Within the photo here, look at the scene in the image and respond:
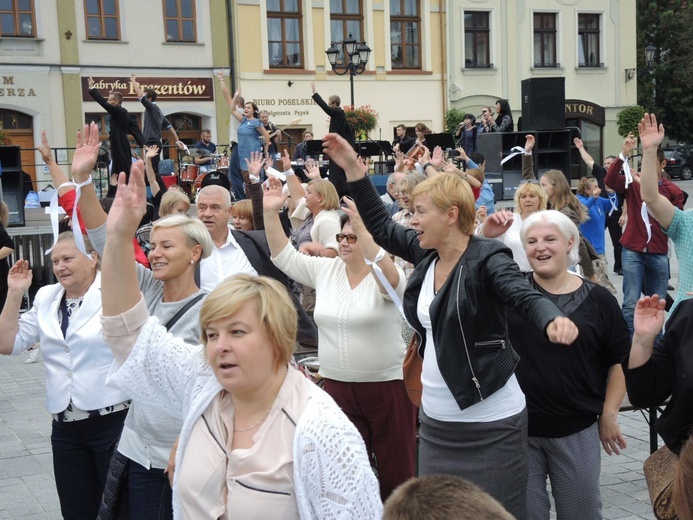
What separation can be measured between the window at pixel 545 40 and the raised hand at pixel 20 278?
33.2 m

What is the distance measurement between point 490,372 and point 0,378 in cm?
698

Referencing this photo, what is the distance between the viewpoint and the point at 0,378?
923 cm

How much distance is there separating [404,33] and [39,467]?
29528 millimetres

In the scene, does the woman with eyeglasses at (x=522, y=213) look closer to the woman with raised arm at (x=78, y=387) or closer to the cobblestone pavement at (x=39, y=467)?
the cobblestone pavement at (x=39, y=467)

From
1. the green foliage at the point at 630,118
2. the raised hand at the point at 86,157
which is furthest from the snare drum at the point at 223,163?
the green foliage at the point at 630,118

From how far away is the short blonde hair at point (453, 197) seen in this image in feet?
12.6

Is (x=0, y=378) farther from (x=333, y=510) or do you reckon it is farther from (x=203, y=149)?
(x=203, y=149)

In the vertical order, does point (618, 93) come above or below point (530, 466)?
above

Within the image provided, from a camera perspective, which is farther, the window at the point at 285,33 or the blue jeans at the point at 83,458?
the window at the point at 285,33

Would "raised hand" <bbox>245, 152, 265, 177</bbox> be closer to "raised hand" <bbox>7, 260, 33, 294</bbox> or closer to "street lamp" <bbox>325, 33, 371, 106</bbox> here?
"raised hand" <bbox>7, 260, 33, 294</bbox>

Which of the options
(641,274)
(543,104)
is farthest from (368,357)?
(543,104)

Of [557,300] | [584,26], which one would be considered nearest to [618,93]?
[584,26]

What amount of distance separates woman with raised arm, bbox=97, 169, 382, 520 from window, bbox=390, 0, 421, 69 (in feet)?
104

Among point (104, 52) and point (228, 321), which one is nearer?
point (228, 321)
